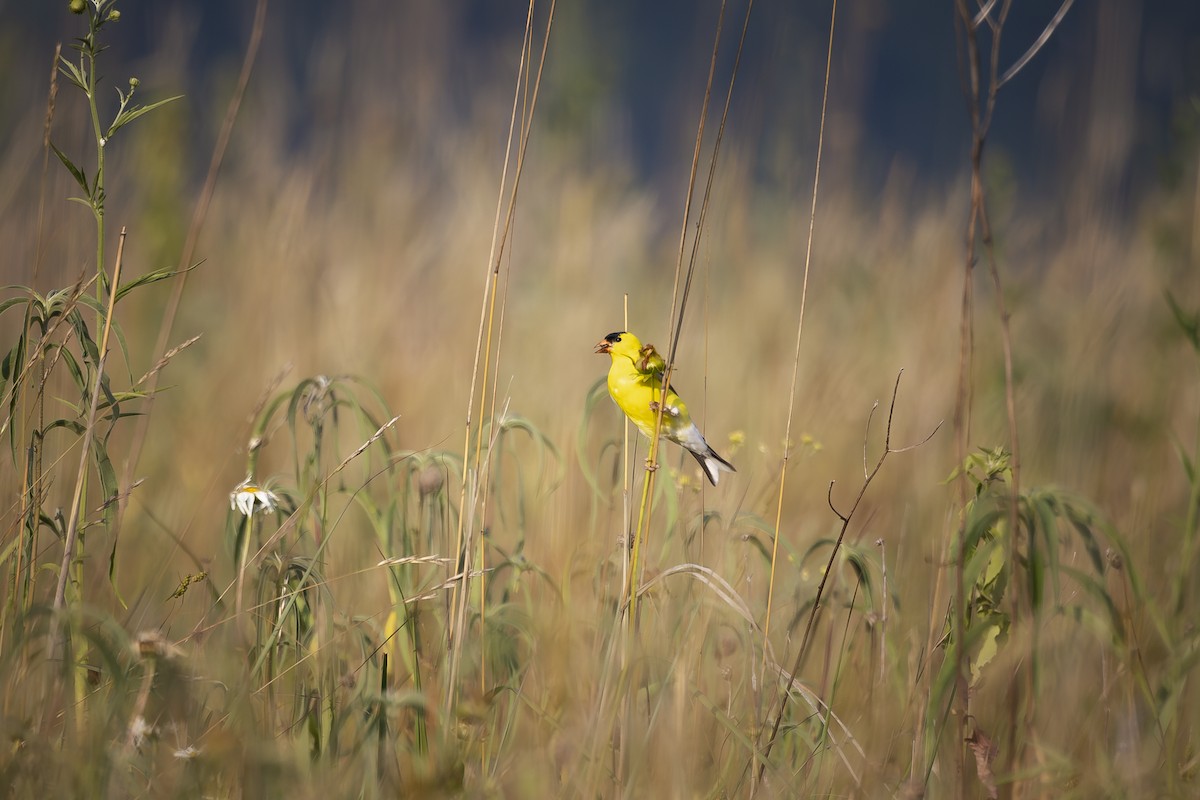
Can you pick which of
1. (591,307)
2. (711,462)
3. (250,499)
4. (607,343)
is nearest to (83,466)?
(250,499)

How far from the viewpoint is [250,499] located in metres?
0.98

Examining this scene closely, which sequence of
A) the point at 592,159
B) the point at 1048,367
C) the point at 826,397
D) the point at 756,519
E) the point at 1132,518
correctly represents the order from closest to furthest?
the point at 756,519, the point at 1132,518, the point at 826,397, the point at 1048,367, the point at 592,159

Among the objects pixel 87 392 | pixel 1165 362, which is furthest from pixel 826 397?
pixel 87 392

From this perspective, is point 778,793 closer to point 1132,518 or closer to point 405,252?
point 1132,518

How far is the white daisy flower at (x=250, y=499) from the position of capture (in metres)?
0.96

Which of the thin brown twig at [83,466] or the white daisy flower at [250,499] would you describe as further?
the white daisy flower at [250,499]

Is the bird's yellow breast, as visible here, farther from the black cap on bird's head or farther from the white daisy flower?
the white daisy flower

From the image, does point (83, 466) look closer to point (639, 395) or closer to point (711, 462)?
point (639, 395)

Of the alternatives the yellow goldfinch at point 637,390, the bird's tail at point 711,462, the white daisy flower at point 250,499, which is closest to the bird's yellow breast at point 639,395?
the yellow goldfinch at point 637,390

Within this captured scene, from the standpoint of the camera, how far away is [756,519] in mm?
1125

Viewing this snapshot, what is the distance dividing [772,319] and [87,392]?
2423 millimetres

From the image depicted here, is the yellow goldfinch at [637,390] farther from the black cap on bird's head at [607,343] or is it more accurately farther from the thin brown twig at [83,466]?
the thin brown twig at [83,466]

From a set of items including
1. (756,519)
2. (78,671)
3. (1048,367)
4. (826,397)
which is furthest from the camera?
(1048,367)

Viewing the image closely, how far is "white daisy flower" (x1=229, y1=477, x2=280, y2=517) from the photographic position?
96 cm
